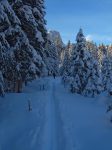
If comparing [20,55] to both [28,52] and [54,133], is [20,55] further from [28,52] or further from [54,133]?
[54,133]

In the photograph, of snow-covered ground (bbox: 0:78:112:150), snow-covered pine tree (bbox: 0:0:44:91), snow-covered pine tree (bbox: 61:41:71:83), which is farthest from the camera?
snow-covered pine tree (bbox: 61:41:71:83)

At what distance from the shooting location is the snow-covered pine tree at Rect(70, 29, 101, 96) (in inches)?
1816

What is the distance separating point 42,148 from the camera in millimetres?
14625

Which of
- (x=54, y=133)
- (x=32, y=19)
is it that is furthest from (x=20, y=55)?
(x=54, y=133)

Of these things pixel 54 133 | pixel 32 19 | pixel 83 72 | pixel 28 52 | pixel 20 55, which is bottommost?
pixel 54 133

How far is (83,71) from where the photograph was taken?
46.4 m

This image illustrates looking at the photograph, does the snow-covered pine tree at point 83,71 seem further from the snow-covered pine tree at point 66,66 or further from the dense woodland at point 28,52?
the snow-covered pine tree at point 66,66

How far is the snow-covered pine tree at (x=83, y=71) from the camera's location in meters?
46.1

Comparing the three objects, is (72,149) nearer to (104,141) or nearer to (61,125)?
(104,141)

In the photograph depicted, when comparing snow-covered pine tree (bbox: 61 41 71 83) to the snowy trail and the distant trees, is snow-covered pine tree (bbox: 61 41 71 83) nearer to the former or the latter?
the distant trees

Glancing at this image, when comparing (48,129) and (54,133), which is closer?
(54,133)

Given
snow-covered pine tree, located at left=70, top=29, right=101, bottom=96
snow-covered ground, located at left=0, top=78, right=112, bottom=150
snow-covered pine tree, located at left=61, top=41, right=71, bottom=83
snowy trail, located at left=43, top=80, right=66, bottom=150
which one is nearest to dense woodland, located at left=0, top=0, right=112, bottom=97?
snow-covered pine tree, located at left=70, top=29, right=101, bottom=96

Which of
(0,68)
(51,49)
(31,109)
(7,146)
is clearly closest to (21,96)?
(31,109)

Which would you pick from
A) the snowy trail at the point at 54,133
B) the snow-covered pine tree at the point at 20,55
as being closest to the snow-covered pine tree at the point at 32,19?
the snow-covered pine tree at the point at 20,55
